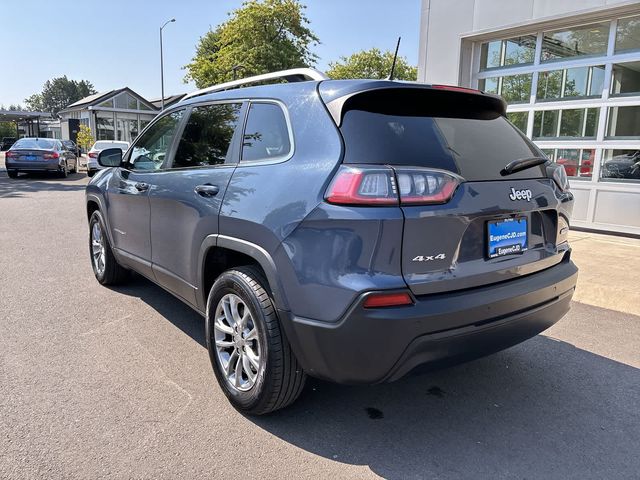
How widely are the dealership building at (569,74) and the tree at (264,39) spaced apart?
23.3 meters

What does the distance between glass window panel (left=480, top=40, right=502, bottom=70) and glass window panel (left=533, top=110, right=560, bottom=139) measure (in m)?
1.32

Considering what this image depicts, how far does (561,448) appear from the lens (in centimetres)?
259

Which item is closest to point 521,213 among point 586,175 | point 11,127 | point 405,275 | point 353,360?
point 405,275

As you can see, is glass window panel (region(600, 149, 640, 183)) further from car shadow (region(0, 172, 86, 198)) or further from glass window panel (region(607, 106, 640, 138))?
car shadow (region(0, 172, 86, 198))

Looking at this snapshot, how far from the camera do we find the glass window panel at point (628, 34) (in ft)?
25.8

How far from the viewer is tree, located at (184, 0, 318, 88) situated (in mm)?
31672

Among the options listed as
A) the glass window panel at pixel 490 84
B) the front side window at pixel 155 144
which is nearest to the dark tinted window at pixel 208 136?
the front side window at pixel 155 144

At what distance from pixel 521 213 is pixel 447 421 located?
4.01 ft

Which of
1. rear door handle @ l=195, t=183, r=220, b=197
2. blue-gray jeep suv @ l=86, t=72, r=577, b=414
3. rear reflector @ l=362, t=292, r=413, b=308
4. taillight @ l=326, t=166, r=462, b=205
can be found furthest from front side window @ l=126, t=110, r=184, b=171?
rear reflector @ l=362, t=292, r=413, b=308

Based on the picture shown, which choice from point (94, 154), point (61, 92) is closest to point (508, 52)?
point (94, 154)

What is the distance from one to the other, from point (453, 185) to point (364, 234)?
1.71 feet

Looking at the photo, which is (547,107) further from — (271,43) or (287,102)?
(271,43)

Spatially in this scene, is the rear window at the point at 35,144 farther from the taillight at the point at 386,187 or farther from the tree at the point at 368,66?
the tree at the point at 368,66

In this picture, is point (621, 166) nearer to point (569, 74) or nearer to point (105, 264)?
point (569, 74)
